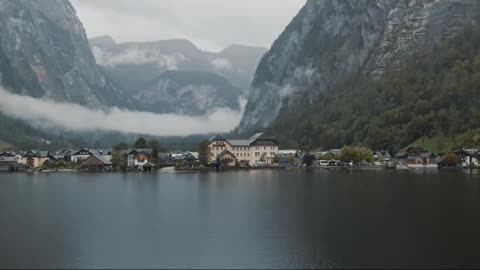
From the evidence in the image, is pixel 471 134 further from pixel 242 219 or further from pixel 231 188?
pixel 242 219

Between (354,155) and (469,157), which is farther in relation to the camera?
(354,155)

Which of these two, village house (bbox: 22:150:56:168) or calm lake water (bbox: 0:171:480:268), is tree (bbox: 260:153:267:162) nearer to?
village house (bbox: 22:150:56:168)

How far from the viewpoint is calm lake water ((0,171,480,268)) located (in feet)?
123

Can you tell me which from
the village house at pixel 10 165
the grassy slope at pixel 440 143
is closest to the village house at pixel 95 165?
the village house at pixel 10 165

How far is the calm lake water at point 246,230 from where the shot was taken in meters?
37.5

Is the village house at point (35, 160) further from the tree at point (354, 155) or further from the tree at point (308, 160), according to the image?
the tree at point (354, 155)

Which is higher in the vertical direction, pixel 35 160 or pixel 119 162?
pixel 35 160

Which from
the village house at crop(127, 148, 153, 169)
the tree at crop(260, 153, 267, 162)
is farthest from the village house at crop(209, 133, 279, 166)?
the village house at crop(127, 148, 153, 169)

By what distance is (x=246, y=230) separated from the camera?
4788 centimetres

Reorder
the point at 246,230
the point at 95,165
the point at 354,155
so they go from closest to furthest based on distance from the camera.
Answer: the point at 246,230 → the point at 95,165 → the point at 354,155

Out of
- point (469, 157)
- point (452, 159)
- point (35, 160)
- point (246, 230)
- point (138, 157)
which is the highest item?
point (35, 160)

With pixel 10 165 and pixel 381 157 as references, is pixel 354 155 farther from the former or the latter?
pixel 10 165

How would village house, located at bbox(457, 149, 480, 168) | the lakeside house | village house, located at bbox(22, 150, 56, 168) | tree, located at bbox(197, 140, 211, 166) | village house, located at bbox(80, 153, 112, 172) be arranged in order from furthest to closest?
village house, located at bbox(22, 150, 56, 168) < tree, located at bbox(197, 140, 211, 166) < village house, located at bbox(80, 153, 112, 172) < the lakeside house < village house, located at bbox(457, 149, 480, 168)

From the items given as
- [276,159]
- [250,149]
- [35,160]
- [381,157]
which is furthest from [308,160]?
[35,160]
